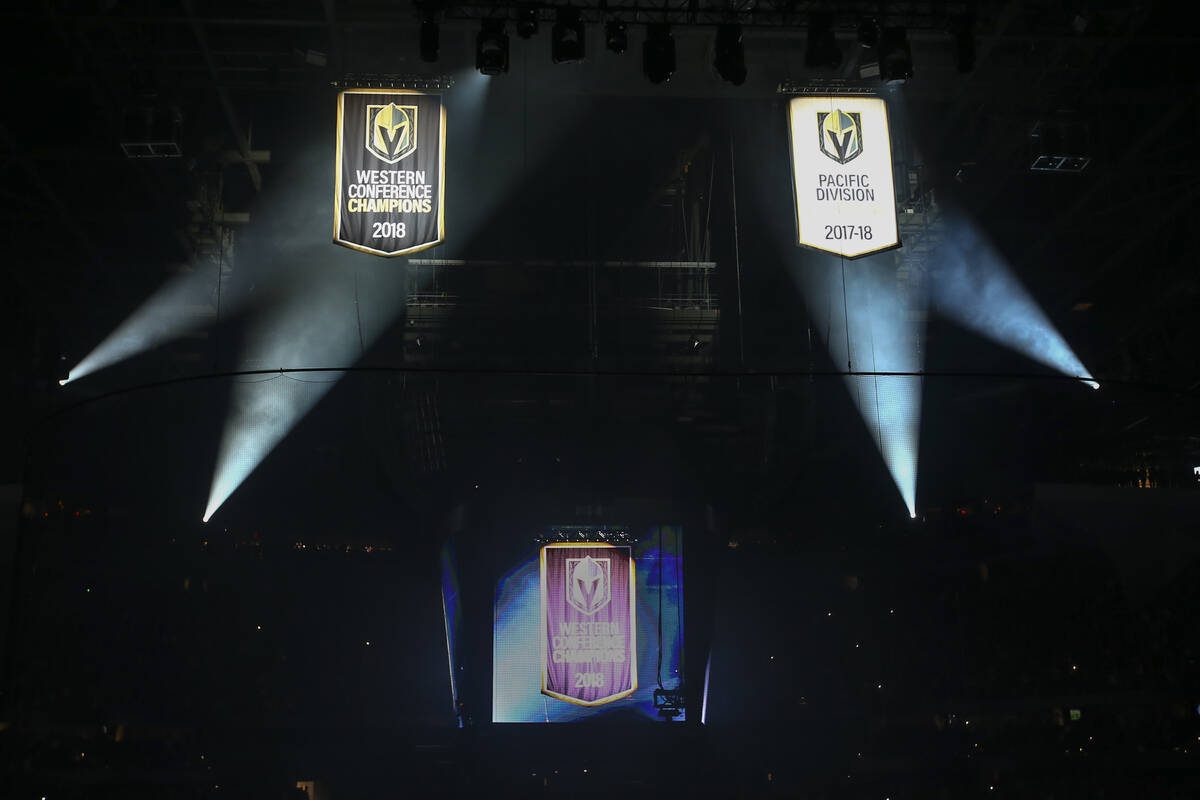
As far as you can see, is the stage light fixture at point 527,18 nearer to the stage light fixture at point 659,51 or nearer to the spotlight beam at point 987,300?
the stage light fixture at point 659,51

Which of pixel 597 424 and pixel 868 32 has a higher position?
pixel 868 32

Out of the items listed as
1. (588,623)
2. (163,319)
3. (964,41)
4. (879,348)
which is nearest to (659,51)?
(964,41)

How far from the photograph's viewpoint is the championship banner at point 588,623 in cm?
1152

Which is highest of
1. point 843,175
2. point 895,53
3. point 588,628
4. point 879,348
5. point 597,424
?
point 895,53

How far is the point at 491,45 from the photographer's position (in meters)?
8.66

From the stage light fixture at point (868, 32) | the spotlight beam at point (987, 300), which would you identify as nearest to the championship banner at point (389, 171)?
the stage light fixture at point (868, 32)

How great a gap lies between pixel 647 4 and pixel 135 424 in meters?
9.19

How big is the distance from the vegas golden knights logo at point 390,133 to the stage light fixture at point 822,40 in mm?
3910

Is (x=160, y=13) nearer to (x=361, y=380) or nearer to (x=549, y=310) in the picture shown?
(x=361, y=380)

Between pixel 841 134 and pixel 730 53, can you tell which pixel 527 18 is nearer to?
pixel 730 53

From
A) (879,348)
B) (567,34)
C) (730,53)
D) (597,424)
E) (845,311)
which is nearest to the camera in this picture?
(567,34)

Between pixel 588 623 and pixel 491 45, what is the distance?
683 centimetres

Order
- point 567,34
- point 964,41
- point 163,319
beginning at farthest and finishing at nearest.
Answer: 1. point 163,319
2. point 567,34
3. point 964,41

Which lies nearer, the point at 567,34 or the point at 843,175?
→ the point at 567,34
